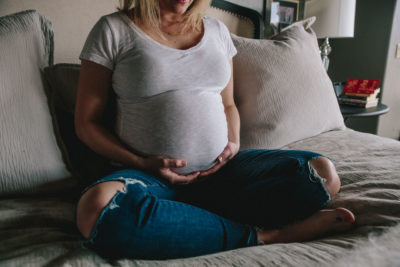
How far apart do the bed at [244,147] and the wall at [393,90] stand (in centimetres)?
122

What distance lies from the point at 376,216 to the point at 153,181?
503 millimetres

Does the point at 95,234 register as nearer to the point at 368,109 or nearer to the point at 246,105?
the point at 246,105

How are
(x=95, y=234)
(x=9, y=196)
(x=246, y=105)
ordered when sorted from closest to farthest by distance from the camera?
(x=95, y=234), (x=9, y=196), (x=246, y=105)

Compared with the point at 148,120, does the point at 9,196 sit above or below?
below

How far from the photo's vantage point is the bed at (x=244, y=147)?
520 mm

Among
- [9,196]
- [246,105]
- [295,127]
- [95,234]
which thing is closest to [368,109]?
[295,127]

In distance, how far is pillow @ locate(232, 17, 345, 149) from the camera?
1028 millimetres

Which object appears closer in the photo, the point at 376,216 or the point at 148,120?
the point at 376,216

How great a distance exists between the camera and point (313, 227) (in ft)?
2.13

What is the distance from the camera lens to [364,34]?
224cm

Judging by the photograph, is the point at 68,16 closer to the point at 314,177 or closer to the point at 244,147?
the point at 244,147

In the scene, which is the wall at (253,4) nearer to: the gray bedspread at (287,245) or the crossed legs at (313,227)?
the gray bedspread at (287,245)

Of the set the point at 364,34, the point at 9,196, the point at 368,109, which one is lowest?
the point at 9,196

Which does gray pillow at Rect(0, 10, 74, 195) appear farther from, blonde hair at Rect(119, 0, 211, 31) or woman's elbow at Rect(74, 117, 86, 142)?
blonde hair at Rect(119, 0, 211, 31)
